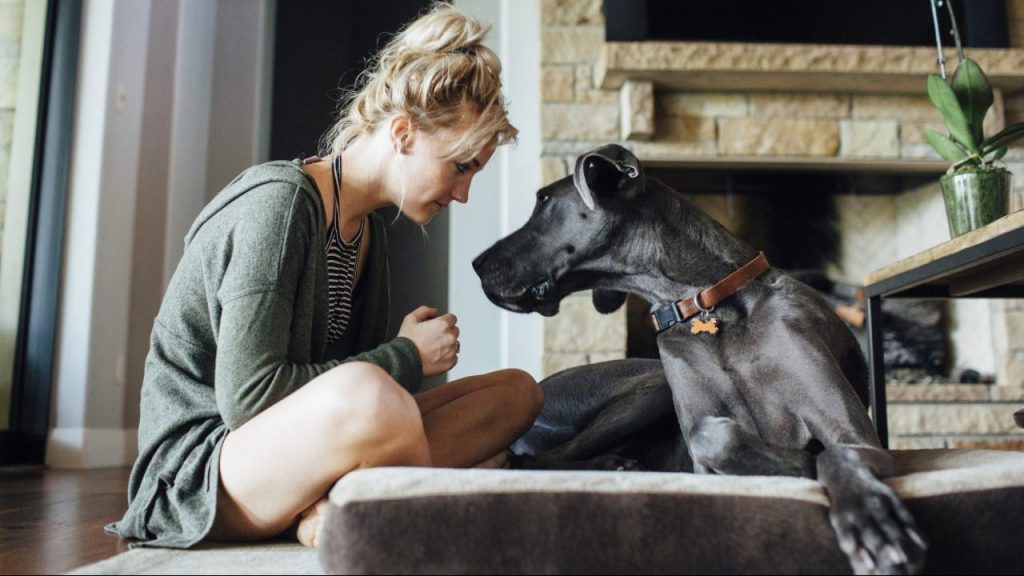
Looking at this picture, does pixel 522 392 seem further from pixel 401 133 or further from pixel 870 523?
pixel 870 523

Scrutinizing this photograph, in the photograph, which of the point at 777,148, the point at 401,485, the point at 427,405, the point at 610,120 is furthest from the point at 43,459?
the point at 777,148

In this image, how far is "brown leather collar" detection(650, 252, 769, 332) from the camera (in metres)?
1.41

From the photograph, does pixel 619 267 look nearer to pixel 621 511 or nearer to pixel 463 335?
pixel 621 511

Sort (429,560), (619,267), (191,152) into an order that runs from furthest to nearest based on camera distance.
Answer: (191,152), (619,267), (429,560)

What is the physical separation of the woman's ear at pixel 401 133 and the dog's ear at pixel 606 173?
30 centimetres

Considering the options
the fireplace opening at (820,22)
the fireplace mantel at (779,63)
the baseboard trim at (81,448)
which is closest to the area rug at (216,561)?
the baseboard trim at (81,448)

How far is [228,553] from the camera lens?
1099 millimetres

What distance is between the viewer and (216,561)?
1.04 m

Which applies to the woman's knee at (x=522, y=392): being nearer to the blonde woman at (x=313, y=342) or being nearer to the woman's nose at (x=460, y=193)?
the blonde woman at (x=313, y=342)

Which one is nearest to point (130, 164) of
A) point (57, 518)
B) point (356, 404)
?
point (57, 518)

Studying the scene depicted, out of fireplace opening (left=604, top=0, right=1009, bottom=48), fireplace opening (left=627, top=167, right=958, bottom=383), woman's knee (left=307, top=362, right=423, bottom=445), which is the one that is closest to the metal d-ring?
woman's knee (left=307, top=362, right=423, bottom=445)

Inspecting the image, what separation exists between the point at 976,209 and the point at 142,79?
9.87 feet

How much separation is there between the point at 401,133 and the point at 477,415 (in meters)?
0.50

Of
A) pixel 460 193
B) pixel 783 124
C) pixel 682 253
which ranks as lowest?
pixel 682 253
